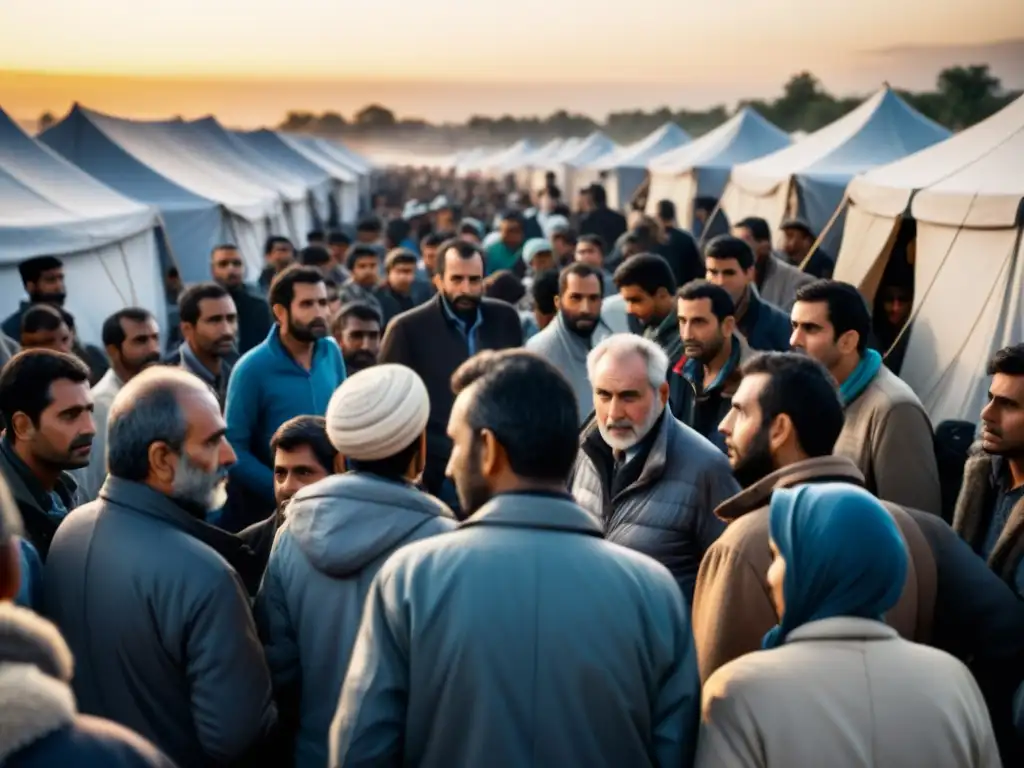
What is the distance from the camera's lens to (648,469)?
376 centimetres

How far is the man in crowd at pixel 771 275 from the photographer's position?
31.1 feet

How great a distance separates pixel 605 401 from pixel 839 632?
185cm

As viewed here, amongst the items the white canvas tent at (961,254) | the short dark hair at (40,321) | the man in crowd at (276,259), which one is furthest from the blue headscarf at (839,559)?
the man in crowd at (276,259)

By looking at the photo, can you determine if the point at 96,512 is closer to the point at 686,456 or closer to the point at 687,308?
the point at 686,456

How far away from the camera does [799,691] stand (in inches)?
84.3

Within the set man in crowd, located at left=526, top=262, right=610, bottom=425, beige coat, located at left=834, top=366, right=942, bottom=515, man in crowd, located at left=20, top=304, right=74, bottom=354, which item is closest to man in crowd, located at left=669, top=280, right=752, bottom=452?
beige coat, located at left=834, top=366, right=942, bottom=515

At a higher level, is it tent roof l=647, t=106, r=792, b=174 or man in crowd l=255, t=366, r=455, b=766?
tent roof l=647, t=106, r=792, b=174

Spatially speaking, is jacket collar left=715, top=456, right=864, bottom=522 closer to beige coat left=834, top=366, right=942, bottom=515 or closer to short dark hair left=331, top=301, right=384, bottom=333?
beige coat left=834, top=366, right=942, bottom=515

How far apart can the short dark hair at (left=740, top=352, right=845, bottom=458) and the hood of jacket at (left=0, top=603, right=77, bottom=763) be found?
1896 millimetres

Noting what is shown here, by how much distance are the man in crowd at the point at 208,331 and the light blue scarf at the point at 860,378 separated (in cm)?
326

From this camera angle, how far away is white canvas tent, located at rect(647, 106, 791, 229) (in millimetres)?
20062

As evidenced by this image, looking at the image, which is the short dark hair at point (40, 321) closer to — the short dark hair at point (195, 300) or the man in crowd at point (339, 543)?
the short dark hair at point (195, 300)

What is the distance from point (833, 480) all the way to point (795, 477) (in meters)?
0.11

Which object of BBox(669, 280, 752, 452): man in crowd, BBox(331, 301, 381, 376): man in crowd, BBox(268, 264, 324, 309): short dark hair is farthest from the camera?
BBox(331, 301, 381, 376): man in crowd
